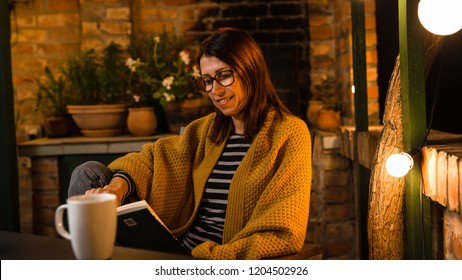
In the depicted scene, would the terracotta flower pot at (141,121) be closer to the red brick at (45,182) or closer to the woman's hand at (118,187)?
the red brick at (45,182)

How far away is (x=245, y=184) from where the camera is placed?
1.70 meters

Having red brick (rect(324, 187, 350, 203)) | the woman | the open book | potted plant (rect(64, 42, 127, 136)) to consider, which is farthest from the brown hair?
potted plant (rect(64, 42, 127, 136))

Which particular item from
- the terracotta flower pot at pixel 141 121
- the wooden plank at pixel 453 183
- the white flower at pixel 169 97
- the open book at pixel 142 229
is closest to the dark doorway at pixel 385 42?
the white flower at pixel 169 97

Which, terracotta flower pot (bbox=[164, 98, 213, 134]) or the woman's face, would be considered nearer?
the woman's face

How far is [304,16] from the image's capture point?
370 cm

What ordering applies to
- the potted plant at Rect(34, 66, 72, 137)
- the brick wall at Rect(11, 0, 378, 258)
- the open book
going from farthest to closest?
the brick wall at Rect(11, 0, 378, 258)
the potted plant at Rect(34, 66, 72, 137)
the open book

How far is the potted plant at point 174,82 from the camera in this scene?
3.42m

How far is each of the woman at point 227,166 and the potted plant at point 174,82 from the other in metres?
1.45

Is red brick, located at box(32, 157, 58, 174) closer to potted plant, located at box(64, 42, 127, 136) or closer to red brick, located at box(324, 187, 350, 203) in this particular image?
potted plant, located at box(64, 42, 127, 136)

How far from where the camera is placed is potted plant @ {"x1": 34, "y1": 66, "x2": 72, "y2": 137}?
139 inches

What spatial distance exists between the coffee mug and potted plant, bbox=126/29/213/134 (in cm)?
238

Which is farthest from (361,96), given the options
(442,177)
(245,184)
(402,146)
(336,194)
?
(442,177)

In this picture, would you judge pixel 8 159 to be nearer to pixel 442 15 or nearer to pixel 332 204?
pixel 332 204
